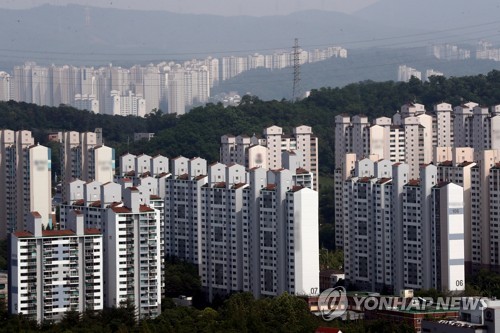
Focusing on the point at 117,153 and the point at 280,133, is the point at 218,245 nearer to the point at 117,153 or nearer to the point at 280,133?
the point at 280,133

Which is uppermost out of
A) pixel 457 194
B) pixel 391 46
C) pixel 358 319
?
pixel 391 46

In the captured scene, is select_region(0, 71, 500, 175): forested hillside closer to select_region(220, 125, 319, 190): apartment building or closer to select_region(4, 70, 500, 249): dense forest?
select_region(4, 70, 500, 249): dense forest

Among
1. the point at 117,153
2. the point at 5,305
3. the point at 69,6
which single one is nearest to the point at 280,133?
the point at 117,153

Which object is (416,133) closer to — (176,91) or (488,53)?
(176,91)

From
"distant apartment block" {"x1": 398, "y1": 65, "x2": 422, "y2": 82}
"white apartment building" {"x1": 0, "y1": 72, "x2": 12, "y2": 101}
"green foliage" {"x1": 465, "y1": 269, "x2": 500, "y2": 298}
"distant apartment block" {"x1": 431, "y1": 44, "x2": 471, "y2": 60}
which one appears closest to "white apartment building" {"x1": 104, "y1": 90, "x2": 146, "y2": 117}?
"white apartment building" {"x1": 0, "y1": 72, "x2": 12, "y2": 101}

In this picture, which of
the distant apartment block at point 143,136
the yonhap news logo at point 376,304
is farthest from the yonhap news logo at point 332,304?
the distant apartment block at point 143,136

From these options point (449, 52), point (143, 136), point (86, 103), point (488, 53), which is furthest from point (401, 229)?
point (449, 52)
